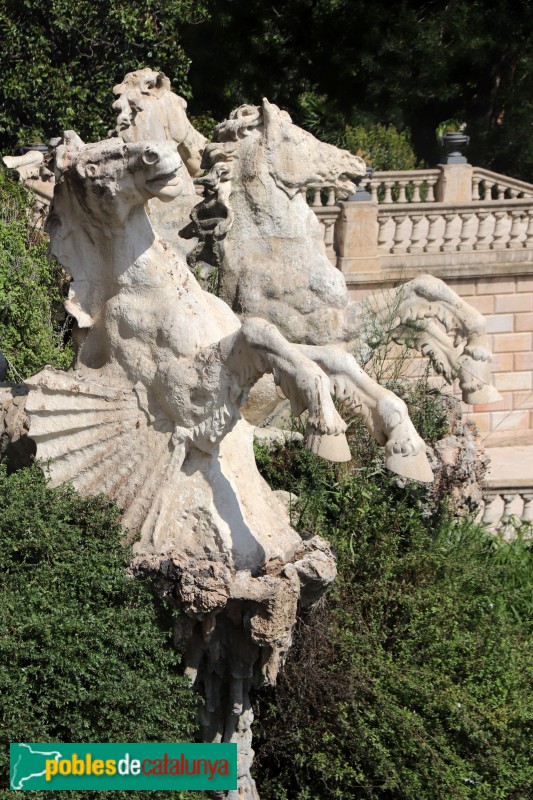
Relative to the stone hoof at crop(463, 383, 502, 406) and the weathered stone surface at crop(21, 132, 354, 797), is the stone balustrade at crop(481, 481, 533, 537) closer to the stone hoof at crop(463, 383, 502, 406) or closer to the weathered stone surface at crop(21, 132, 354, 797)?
the stone hoof at crop(463, 383, 502, 406)

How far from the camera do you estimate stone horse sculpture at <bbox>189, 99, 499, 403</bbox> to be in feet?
23.1

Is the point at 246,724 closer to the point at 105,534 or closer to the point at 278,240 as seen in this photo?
the point at 105,534

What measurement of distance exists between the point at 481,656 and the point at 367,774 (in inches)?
39.5

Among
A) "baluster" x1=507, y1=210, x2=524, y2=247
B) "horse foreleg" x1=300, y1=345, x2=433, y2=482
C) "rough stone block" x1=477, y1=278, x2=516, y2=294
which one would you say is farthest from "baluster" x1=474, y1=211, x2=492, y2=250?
"horse foreleg" x1=300, y1=345, x2=433, y2=482

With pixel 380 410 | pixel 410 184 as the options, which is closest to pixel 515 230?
pixel 410 184

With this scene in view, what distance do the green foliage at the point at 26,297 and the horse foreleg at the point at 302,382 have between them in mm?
3490

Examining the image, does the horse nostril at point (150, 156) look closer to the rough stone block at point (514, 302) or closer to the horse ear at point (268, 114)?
the horse ear at point (268, 114)

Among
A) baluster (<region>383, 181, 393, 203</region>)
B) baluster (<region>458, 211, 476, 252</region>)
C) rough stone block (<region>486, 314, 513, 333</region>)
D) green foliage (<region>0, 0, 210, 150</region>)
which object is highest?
green foliage (<region>0, 0, 210, 150</region>)

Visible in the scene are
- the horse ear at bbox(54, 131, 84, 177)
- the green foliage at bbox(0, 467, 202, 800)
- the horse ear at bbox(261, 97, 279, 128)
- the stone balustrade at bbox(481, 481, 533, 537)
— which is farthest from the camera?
the stone balustrade at bbox(481, 481, 533, 537)

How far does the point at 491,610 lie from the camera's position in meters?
7.80

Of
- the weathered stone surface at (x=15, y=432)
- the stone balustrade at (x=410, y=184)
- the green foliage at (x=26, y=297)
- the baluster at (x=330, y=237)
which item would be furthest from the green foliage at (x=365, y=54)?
the weathered stone surface at (x=15, y=432)

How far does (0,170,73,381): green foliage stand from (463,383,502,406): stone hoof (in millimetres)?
2921

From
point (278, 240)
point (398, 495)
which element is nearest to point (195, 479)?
point (278, 240)

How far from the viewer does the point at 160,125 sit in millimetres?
8250
